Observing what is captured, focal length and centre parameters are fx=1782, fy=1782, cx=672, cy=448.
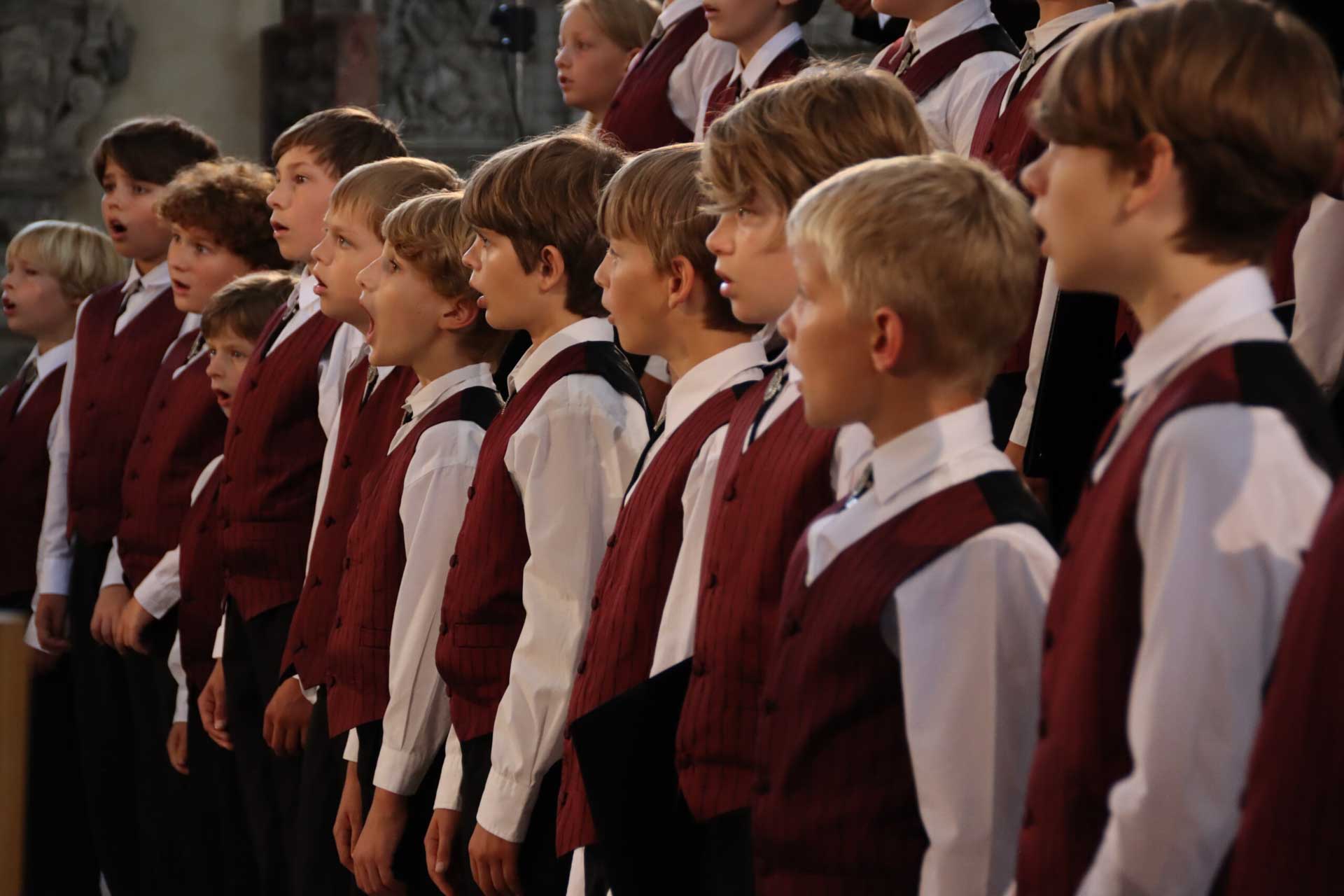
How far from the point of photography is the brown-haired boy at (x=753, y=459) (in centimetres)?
152

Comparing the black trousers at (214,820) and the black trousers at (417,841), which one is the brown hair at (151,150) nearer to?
the black trousers at (214,820)

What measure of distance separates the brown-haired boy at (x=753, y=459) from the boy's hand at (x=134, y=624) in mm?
1722

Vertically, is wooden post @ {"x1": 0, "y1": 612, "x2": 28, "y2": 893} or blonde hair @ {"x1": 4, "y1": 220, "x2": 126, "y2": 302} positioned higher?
wooden post @ {"x1": 0, "y1": 612, "x2": 28, "y2": 893}

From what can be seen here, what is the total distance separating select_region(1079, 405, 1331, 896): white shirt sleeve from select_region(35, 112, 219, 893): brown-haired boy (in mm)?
2625

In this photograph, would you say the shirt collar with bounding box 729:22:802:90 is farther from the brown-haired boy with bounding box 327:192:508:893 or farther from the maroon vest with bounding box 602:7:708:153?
the brown-haired boy with bounding box 327:192:508:893

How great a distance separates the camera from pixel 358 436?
8.09 feet

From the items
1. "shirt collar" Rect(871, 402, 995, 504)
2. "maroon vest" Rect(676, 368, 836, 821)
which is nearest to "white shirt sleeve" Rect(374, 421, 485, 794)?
"maroon vest" Rect(676, 368, 836, 821)

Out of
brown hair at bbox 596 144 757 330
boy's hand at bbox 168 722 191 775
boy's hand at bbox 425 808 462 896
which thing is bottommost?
boy's hand at bbox 168 722 191 775

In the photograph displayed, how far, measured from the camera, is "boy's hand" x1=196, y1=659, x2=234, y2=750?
9.20ft

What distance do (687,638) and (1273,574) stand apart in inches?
27.7

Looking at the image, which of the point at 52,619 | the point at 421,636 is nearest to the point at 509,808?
the point at 421,636

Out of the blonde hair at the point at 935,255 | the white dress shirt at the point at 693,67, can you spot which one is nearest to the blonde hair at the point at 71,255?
the white dress shirt at the point at 693,67

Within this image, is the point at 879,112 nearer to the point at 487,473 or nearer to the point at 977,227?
the point at 977,227

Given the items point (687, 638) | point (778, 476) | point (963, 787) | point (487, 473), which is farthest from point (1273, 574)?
point (487, 473)
